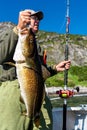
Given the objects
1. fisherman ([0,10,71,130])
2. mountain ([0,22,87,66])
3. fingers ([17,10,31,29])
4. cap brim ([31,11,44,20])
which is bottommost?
fisherman ([0,10,71,130])

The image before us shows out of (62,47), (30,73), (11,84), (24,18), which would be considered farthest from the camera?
(62,47)

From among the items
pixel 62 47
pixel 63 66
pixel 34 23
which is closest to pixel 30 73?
pixel 34 23

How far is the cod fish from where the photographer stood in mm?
4223

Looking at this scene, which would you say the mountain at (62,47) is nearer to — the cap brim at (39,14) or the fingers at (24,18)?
the cap brim at (39,14)

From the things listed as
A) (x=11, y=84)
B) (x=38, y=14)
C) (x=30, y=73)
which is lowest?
(x=11, y=84)

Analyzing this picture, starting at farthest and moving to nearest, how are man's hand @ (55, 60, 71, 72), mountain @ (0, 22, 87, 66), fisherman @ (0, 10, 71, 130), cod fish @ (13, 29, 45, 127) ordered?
mountain @ (0, 22, 87, 66) < man's hand @ (55, 60, 71, 72) < fisherman @ (0, 10, 71, 130) < cod fish @ (13, 29, 45, 127)

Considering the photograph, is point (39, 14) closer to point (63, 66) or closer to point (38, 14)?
point (38, 14)

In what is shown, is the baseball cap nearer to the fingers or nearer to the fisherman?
the fisherman

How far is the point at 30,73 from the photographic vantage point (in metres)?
4.36

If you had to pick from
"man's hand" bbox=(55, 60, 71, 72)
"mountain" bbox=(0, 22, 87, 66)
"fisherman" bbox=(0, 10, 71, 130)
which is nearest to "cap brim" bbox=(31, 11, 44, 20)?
"fisherman" bbox=(0, 10, 71, 130)

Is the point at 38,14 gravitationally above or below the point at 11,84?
above

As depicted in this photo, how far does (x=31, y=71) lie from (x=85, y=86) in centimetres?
6837

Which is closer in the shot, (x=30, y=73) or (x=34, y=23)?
(x=30, y=73)

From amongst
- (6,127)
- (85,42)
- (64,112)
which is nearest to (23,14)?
(6,127)
